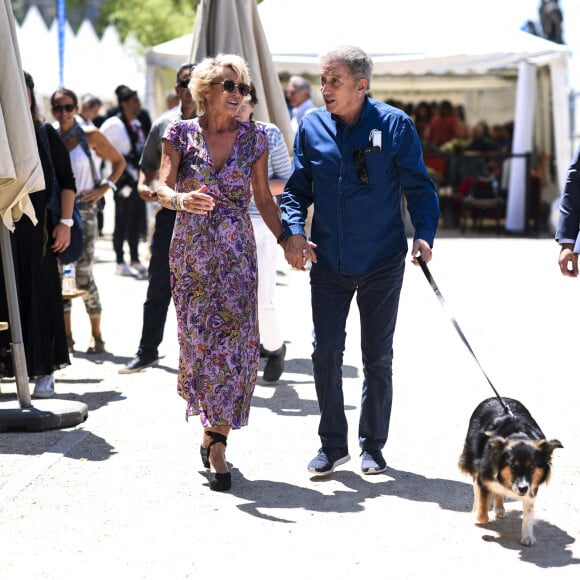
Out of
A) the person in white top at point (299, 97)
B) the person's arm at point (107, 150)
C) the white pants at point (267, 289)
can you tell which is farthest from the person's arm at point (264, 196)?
the person in white top at point (299, 97)

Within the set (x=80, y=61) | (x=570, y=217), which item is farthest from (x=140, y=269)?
(x=80, y=61)

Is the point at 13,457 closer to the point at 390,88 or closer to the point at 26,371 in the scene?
A: the point at 26,371

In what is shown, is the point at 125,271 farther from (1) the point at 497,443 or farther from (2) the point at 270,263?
(1) the point at 497,443

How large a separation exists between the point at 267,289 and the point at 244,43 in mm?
2122

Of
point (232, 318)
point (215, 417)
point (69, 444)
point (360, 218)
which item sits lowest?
point (69, 444)

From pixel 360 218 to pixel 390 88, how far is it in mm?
18741

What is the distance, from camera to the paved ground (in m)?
4.43

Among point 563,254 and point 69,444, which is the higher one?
point 563,254

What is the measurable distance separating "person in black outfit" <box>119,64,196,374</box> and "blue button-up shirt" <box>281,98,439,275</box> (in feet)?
7.57

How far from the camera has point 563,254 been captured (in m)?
5.63

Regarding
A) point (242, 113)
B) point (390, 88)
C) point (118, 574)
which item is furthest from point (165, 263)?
point (390, 88)

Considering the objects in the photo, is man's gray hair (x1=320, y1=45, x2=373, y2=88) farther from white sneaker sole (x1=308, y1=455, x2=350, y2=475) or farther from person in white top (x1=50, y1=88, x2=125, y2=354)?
person in white top (x1=50, y1=88, x2=125, y2=354)

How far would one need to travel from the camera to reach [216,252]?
216 inches

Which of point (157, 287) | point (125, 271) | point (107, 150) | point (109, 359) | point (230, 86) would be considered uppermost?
point (230, 86)
